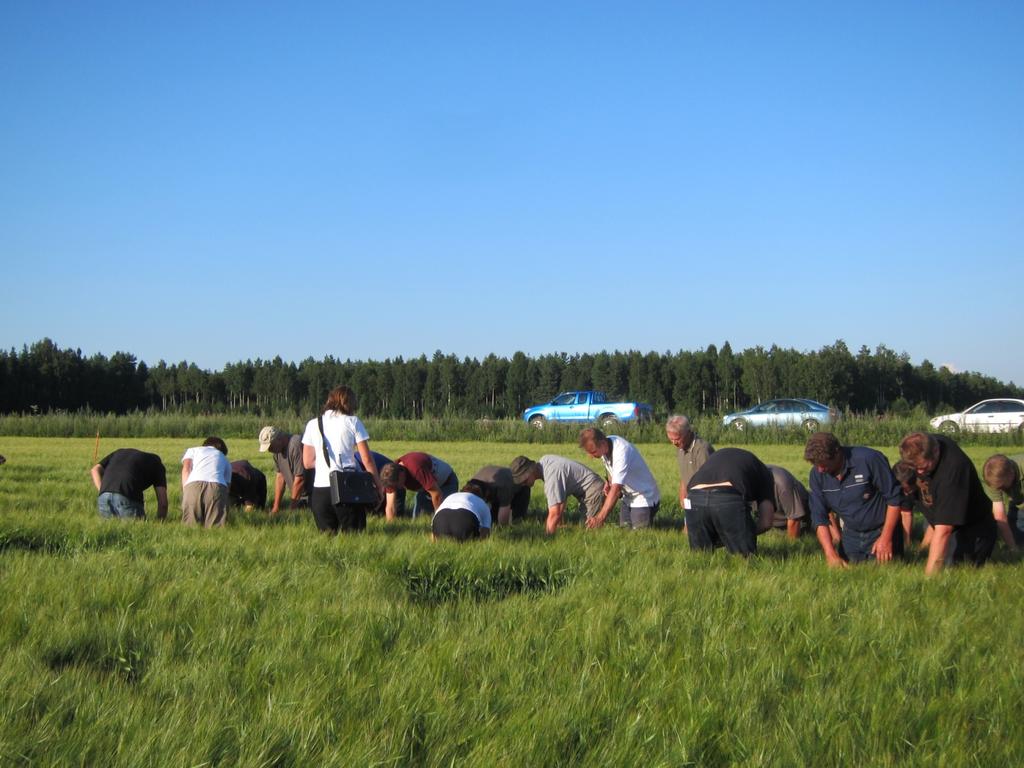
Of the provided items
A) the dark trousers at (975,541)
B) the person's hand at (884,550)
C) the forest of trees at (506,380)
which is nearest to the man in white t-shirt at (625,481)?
the person's hand at (884,550)

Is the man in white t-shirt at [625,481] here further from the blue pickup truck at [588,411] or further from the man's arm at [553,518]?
the blue pickup truck at [588,411]

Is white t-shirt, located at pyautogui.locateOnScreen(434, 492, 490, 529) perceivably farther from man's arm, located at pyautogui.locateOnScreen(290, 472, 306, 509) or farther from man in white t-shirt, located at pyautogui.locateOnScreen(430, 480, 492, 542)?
man's arm, located at pyautogui.locateOnScreen(290, 472, 306, 509)

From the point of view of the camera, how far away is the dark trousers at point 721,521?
7812 millimetres

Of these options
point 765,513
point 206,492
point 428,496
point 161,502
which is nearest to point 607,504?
point 765,513

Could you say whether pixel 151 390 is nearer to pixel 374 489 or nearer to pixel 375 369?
pixel 375 369

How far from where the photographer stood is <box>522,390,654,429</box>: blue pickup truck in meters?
35.0

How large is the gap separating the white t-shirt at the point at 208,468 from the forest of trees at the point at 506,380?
4857 centimetres

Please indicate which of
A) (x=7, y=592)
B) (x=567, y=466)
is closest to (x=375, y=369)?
(x=567, y=466)

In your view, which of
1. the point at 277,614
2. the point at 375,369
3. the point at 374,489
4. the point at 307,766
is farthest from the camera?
the point at 375,369

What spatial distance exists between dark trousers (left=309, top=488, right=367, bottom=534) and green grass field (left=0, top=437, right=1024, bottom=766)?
4.49 feet

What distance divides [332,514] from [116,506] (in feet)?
8.52

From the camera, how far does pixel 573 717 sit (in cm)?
377

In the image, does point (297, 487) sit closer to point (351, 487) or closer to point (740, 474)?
point (351, 487)

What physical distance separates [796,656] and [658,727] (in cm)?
137
